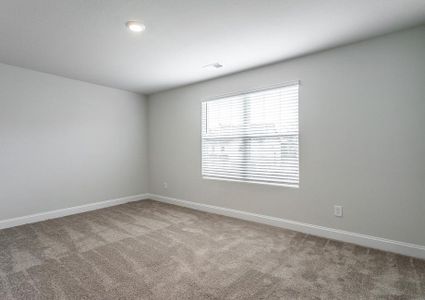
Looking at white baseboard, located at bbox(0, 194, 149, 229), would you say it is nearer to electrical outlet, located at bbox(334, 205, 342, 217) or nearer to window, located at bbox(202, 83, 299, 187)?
window, located at bbox(202, 83, 299, 187)

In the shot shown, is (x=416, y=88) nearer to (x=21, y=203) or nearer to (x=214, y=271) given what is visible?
(x=214, y=271)

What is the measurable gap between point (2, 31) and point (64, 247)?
2.43 metres

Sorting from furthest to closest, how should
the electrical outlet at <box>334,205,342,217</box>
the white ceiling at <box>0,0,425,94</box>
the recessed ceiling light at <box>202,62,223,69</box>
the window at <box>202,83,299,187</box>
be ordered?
the recessed ceiling light at <box>202,62,223,69</box> < the window at <box>202,83,299,187</box> < the electrical outlet at <box>334,205,342,217</box> < the white ceiling at <box>0,0,425,94</box>

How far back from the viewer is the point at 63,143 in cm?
402

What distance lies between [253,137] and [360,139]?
1.44 meters

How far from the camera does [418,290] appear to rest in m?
1.88

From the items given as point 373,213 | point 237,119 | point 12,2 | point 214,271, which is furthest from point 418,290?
point 12,2

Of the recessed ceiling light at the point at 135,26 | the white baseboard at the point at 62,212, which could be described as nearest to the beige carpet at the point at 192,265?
the white baseboard at the point at 62,212

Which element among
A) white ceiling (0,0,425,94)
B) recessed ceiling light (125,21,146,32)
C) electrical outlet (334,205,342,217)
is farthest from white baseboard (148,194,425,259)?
recessed ceiling light (125,21,146,32)

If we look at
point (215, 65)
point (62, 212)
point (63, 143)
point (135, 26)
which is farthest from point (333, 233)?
point (63, 143)

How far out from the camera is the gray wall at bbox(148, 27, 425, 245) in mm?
2447

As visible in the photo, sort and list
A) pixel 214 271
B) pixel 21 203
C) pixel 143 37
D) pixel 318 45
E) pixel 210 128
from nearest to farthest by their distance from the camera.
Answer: pixel 214 271
pixel 143 37
pixel 318 45
pixel 21 203
pixel 210 128

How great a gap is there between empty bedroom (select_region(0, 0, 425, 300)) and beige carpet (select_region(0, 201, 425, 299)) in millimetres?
18

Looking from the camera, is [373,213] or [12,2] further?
[373,213]
